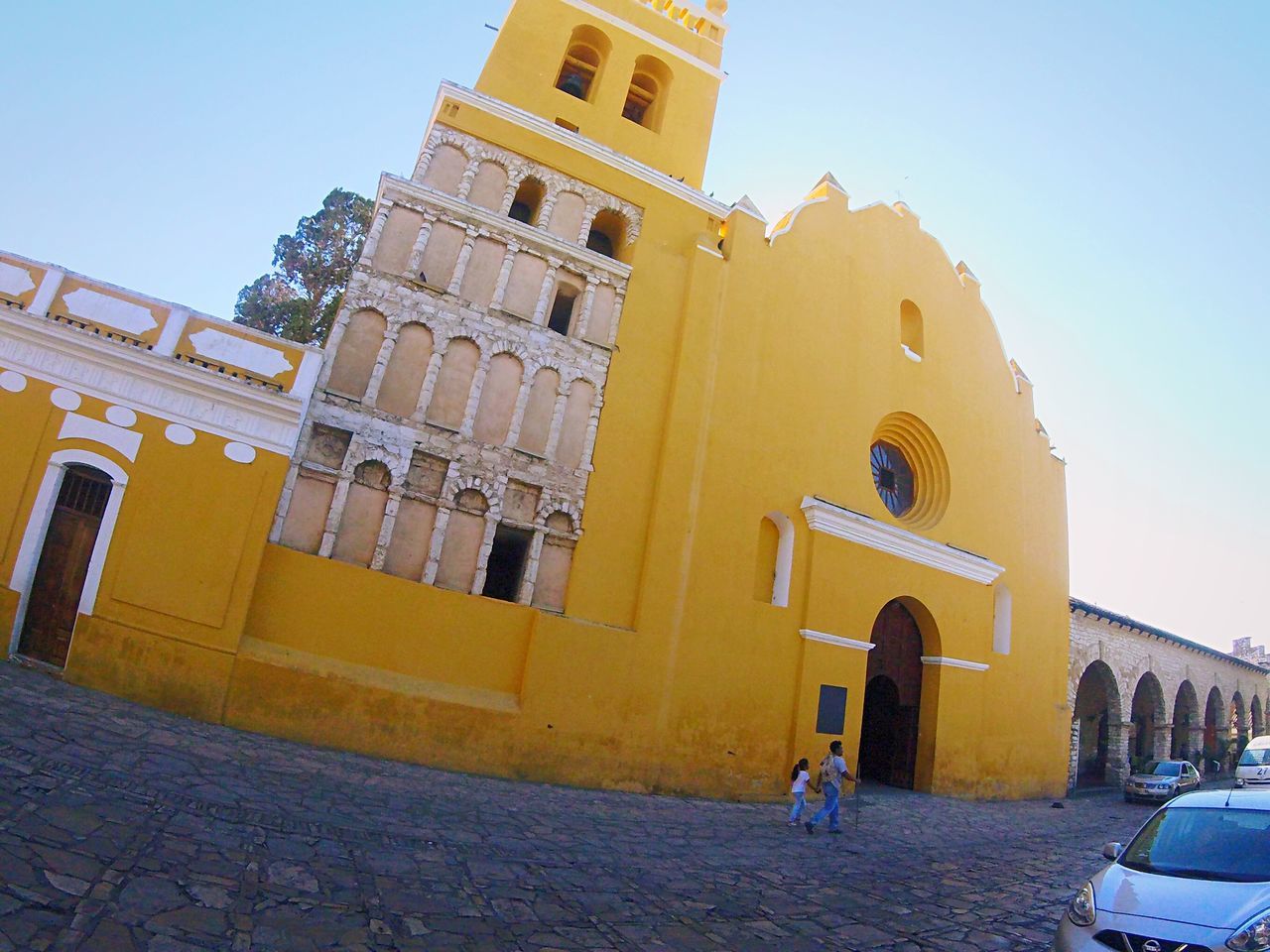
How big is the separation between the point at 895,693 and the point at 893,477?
16.7ft

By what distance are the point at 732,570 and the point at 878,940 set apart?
24.5ft

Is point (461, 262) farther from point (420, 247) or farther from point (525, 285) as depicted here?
point (525, 285)

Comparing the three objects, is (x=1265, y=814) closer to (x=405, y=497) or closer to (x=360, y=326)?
(x=405, y=497)

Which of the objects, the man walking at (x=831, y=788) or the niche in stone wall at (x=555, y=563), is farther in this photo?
the niche in stone wall at (x=555, y=563)

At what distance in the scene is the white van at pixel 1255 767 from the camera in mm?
17172

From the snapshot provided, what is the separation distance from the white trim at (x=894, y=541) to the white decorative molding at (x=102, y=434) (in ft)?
36.5

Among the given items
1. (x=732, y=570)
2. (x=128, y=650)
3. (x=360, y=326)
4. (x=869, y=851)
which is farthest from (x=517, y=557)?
(x=869, y=851)

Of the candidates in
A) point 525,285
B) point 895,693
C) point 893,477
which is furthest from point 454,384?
point 895,693

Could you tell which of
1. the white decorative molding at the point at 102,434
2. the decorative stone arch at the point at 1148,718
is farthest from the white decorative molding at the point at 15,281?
the decorative stone arch at the point at 1148,718

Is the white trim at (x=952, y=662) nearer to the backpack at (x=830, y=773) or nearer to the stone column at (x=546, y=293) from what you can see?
the backpack at (x=830, y=773)

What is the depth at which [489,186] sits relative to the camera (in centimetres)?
1316

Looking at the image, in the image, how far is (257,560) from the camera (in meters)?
9.88

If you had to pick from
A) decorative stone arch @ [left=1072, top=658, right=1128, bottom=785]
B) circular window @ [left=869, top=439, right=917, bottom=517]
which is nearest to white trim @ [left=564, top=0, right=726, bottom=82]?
circular window @ [left=869, top=439, right=917, bottom=517]

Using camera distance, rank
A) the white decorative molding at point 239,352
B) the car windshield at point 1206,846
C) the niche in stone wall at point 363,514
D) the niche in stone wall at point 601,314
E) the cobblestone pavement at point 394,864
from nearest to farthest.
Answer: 1. the cobblestone pavement at point 394,864
2. the car windshield at point 1206,846
3. the white decorative molding at point 239,352
4. the niche in stone wall at point 363,514
5. the niche in stone wall at point 601,314
